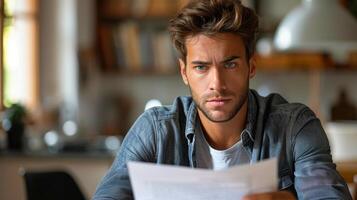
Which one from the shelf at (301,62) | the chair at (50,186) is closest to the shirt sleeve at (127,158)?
the chair at (50,186)

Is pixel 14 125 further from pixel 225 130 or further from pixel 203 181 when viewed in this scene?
pixel 203 181

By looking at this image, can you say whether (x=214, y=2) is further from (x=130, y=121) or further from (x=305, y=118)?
(x=130, y=121)

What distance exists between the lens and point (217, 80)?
1.92 meters

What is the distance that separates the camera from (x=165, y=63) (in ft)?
18.7

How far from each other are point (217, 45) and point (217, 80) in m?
0.09

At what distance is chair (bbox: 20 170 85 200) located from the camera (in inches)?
119

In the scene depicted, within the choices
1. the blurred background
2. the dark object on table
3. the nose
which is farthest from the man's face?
the dark object on table

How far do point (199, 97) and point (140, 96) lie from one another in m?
3.97

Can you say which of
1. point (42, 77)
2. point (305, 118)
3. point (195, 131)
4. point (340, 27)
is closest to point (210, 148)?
point (195, 131)

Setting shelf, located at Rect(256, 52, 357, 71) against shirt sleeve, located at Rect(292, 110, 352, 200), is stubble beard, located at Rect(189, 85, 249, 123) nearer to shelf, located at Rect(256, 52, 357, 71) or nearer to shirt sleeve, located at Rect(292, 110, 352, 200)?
shirt sleeve, located at Rect(292, 110, 352, 200)

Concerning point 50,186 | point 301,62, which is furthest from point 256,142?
point 301,62

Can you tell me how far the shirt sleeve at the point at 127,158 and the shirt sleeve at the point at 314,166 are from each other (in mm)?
389

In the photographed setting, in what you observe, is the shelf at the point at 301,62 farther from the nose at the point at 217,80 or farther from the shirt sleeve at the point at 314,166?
the nose at the point at 217,80

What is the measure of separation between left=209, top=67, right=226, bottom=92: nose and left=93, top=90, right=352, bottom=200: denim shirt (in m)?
0.18
